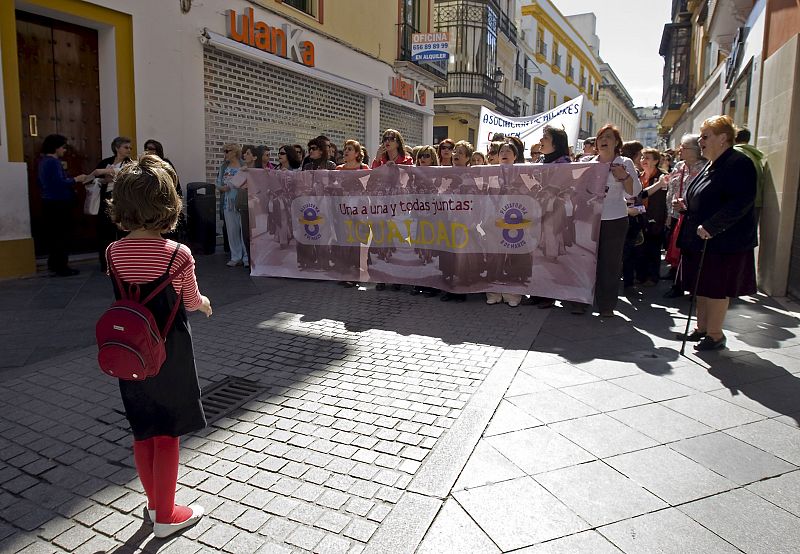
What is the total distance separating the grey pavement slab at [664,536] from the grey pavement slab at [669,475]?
164mm

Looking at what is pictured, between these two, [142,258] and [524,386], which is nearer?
[142,258]

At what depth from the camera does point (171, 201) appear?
2518 millimetres

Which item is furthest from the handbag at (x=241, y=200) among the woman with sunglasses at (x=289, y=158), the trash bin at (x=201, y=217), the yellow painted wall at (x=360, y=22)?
the yellow painted wall at (x=360, y=22)

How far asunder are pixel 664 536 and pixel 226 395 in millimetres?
2784

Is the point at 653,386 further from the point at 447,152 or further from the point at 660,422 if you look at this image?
the point at 447,152

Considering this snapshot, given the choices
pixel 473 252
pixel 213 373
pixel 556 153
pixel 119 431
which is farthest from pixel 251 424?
pixel 556 153

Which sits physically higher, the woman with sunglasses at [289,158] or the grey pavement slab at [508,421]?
the woman with sunglasses at [289,158]

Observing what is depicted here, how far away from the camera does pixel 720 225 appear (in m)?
4.97

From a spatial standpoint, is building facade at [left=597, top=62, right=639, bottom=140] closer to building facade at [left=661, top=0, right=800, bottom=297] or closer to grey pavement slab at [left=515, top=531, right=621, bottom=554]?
building facade at [left=661, top=0, right=800, bottom=297]

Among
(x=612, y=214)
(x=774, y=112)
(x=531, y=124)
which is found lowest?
(x=612, y=214)

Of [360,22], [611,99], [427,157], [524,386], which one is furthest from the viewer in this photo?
[611,99]

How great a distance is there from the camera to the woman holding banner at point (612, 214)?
6.16 metres

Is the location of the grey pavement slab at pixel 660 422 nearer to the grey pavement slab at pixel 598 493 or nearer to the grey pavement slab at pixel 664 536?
the grey pavement slab at pixel 598 493

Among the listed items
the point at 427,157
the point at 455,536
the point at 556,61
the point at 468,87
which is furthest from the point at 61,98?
the point at 556,61
